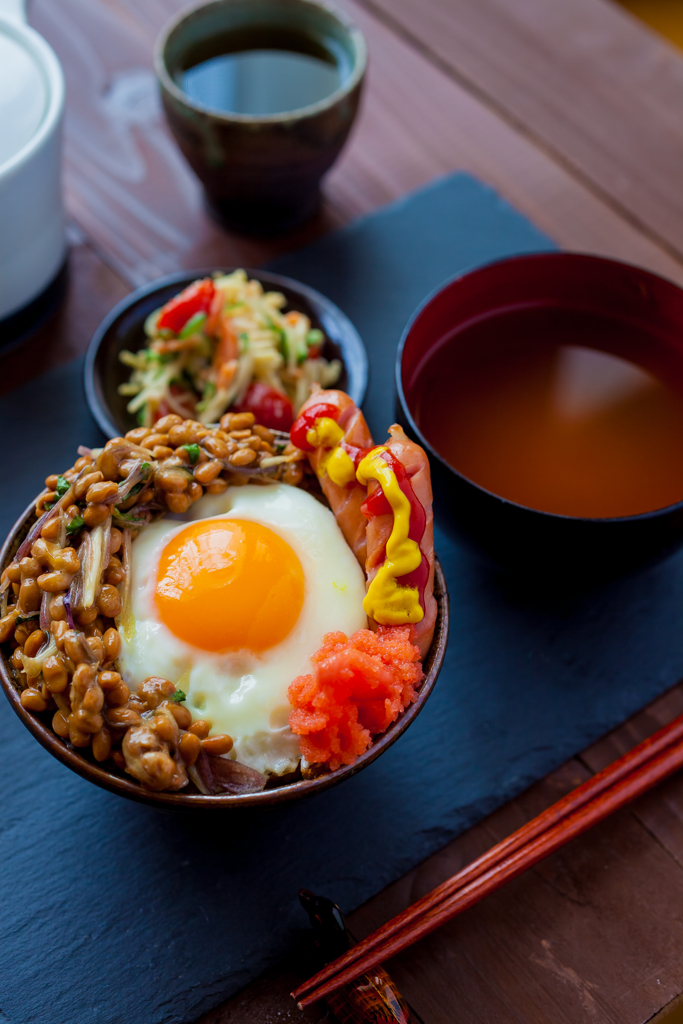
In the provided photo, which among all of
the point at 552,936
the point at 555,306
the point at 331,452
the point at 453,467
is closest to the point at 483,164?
the point at 555,306

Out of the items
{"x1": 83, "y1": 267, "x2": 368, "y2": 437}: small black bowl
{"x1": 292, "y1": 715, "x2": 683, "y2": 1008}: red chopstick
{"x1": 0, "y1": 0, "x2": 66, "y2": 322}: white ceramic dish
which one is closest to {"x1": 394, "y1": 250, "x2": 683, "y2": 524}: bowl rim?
{"x1": 83, "y1": 267, "x2": 368, "y2": 437}: small black bowl

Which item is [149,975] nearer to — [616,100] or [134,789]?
[134,789]

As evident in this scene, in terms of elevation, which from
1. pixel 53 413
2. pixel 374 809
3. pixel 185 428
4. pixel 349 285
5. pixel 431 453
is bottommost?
Answer: pixel 53 413

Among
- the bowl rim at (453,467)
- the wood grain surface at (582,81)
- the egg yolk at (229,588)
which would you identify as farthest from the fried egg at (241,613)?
the wood grain surface at (582,81)

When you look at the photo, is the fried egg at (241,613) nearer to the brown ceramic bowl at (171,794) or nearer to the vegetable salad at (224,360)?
the brown ceramic bowl at (171,794)

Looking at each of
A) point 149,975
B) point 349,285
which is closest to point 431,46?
point 349,285

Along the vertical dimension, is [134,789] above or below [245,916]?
above
